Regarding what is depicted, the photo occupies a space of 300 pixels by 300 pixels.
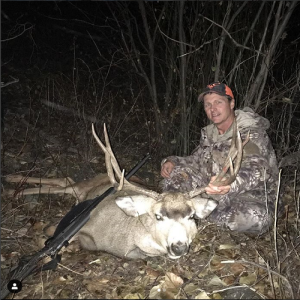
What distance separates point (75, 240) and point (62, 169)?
6.52ft

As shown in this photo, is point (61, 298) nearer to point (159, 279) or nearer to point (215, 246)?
point (159, 279)

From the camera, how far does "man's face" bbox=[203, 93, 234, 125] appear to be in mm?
4469

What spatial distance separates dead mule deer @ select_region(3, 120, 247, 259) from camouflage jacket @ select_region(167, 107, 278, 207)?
676 millimetres

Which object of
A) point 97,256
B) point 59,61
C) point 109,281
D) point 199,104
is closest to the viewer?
point 109,281

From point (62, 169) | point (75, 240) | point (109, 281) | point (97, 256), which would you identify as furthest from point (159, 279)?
point (62, 169)

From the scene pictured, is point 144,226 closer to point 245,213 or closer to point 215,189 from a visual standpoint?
point 215,189

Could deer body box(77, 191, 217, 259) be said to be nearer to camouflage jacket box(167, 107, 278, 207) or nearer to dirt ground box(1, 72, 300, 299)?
dirt ground box(1, 72, 300, 299)

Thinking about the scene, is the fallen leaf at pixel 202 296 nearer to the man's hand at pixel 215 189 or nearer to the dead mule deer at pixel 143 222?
the dead mule deer at pixel 143 222

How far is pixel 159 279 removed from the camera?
3.26m

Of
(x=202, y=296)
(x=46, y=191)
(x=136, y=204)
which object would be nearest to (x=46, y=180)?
(x=46, y=191)

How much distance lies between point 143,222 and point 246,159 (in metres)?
1.46

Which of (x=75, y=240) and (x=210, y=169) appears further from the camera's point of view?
(x=210, y=169)

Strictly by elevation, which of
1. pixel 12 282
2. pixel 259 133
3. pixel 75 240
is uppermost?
pixel 259 133

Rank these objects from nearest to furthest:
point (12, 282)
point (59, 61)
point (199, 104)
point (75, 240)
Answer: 1. point (12, 282)
2. point (75, 240)
3. point (199, 104)
4. point (59, 61)
